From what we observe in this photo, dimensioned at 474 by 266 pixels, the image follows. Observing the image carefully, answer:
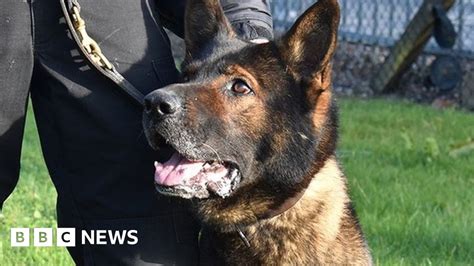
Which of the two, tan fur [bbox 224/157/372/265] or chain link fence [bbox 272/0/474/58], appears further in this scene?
chain link fence [bbox 272/0/474/58]

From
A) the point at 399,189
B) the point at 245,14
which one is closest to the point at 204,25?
the point at 245,14

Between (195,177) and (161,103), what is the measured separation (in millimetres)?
280

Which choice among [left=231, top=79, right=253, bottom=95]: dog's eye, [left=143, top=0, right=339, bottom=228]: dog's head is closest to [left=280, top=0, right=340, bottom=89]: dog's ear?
[left=143, top=0, right=339, bottom=228]: dog's head

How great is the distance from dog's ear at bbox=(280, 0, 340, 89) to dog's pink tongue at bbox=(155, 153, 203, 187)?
44cm

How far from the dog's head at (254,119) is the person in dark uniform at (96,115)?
0.45 ft

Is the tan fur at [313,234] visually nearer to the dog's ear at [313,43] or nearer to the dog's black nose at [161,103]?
the dog's ear at [313,43]

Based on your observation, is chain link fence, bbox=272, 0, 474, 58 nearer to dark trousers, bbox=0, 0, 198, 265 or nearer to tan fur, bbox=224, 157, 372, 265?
tan fur, bbox=224, 157, 372, 265

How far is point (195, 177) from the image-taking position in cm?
304

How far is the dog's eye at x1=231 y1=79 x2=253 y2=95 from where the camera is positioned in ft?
10.2

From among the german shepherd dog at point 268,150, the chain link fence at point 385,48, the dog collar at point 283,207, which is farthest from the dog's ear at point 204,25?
the chain link fence at point 385,48

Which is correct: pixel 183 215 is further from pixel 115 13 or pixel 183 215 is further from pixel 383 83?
pixel 383 83

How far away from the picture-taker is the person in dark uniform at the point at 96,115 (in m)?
3.07

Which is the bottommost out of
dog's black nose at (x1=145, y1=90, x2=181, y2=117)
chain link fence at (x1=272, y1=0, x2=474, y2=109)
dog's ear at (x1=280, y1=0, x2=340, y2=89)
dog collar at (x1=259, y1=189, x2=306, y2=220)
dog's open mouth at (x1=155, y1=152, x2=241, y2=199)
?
chain link fence at (x1=272, y1=0, x2=474, y2=109)

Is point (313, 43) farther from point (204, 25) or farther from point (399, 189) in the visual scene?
point (399, 189)
